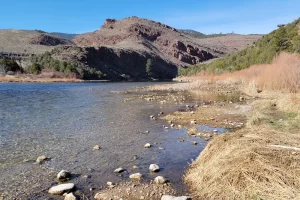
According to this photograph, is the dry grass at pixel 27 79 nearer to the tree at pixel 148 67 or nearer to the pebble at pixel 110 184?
the tree at pixel 148 67

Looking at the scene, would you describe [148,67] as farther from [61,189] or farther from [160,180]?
[61,189]

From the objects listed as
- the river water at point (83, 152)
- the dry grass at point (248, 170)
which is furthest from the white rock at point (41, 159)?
the dry grass at point (248, 170)

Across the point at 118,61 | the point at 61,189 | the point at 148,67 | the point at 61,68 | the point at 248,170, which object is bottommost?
the point at 61,189

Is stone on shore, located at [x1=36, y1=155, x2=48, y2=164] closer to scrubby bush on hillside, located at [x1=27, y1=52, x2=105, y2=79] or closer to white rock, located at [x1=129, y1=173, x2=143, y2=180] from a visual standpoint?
white rock, located at [x1=129, y1=173, x2=143, y2=180]

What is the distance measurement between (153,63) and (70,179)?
163263 mm

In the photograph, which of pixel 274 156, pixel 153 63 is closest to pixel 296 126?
pixel 274 156

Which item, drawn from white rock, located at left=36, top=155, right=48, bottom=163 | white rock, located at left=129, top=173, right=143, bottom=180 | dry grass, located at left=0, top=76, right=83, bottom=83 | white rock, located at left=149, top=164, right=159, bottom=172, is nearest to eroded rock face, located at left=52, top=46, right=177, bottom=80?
dry grass, located at left=0, top=76, right=83, bottom=83

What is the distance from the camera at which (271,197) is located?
213 inches

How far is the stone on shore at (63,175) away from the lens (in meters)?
7.76

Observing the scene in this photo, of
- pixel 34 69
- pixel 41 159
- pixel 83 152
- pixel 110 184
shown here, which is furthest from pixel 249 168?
pixel 34 69

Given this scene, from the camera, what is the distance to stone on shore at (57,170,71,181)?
25.5ft

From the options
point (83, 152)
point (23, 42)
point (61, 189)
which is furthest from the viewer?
point (23, 42)

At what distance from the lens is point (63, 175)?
25.6ft

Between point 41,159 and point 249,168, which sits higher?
point 249,168
